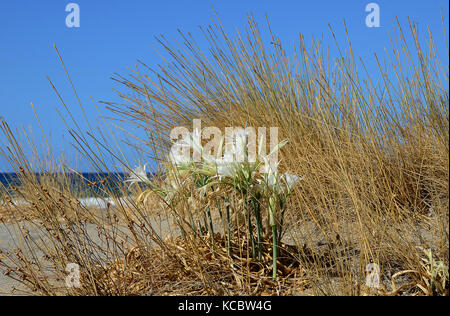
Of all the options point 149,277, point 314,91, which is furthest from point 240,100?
point 149,277

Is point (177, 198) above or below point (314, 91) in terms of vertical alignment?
below

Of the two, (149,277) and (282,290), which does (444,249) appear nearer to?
(282,290)

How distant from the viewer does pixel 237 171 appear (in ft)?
4.71

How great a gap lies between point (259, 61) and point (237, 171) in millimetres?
1425

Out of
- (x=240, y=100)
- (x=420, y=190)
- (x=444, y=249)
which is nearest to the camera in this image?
(x=444, y=249)

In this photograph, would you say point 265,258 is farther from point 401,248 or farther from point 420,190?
point 420,190

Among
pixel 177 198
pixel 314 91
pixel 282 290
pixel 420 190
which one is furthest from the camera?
Result: pixel 314 91

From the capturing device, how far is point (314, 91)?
2.62 metres
